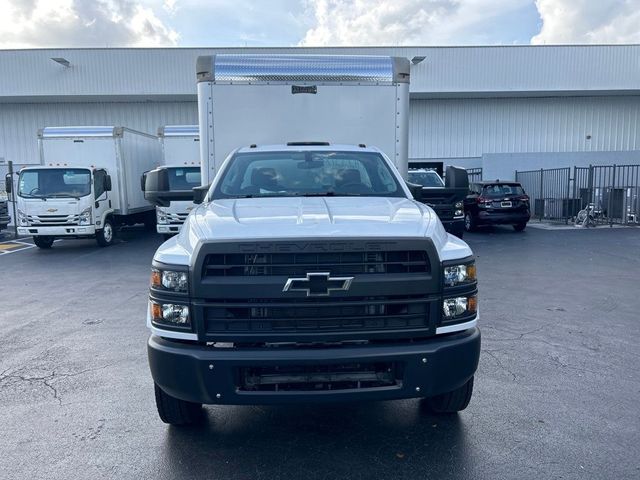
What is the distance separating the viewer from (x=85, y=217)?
13.3m

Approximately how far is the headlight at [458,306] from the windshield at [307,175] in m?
1.46

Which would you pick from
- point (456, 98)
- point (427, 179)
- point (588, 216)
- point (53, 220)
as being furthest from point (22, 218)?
point (456, 98)

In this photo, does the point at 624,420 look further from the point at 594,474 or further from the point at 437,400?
the point at 437,400

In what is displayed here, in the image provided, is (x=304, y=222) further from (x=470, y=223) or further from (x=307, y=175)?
(x=470, y=223)

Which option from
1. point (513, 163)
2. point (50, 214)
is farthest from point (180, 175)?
point (513, 163)

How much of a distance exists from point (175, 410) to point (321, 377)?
1.20 m

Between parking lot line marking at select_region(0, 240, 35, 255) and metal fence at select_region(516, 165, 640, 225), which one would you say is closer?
parking lot line marking at select_region(0, 240, 35, 255)

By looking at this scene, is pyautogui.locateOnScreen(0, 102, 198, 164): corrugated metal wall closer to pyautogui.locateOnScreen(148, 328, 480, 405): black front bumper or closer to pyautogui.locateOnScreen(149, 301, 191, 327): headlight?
pyautogui.locateOnScreen(149, 301, 191, 327): headlight

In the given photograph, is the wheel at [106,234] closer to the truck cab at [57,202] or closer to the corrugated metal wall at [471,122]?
the truck cab at [57,202]

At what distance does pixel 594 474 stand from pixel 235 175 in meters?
3.55

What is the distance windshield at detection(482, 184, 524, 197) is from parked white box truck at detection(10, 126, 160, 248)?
11282 mm

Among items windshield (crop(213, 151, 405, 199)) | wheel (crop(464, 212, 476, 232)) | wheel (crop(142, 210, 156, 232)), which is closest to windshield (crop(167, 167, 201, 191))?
wheel (crop(142, 210, 156, 232))

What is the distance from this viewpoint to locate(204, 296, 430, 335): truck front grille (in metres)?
2.92

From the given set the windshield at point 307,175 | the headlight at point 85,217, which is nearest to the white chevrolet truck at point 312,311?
the windshield at point 307,175
